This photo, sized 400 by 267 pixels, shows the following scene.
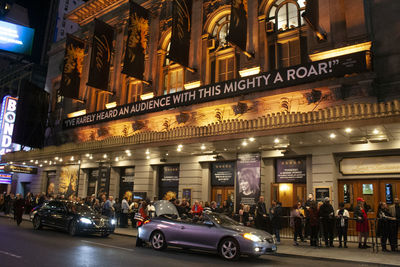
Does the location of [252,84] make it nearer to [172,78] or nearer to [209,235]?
[172,78]

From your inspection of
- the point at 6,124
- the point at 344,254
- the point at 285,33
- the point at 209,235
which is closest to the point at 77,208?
the point at 209,235

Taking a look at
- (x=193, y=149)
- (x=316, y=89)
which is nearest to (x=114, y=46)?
(x=193, y=149)

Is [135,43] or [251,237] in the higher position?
[135,43]

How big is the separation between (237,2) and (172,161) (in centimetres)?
1158

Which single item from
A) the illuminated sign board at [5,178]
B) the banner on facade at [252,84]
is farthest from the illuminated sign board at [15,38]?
the banner on facade at [252,84]

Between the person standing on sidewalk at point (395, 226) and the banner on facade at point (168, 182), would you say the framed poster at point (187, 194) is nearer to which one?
the banner on facade at point (168, 182)

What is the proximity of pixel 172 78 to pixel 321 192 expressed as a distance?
604 inches

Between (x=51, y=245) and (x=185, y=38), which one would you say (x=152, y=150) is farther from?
(x=51, y=245)

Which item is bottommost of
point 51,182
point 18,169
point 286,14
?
point 51,182

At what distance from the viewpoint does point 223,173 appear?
2158 centimetres

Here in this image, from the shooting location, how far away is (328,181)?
17.0 metres

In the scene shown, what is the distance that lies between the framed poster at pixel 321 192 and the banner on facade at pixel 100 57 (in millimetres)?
18669

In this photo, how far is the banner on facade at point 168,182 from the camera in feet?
78.8

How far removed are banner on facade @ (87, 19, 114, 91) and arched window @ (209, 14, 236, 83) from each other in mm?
9226
